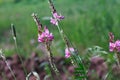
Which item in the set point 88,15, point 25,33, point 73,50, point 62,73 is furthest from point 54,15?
point 25,33

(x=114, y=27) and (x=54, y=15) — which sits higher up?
(x=54, y=15)

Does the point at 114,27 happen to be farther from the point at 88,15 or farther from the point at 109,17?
the point at 88,15

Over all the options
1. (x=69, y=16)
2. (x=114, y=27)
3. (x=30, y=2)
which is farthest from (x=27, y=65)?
(x=30, y=2)

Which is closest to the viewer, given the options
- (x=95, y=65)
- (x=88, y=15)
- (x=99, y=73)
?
(x=99, y=73)

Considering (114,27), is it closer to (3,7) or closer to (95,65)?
(95,65)

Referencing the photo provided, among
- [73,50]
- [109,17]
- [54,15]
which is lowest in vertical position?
[109,17]

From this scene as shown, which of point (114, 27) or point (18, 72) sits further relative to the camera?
point (114, 27)

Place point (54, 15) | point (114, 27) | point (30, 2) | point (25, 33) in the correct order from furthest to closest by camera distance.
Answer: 1. point (30, 2)
2. point (25, 33)
3. point (114, 27)
4. point (54, 15)
